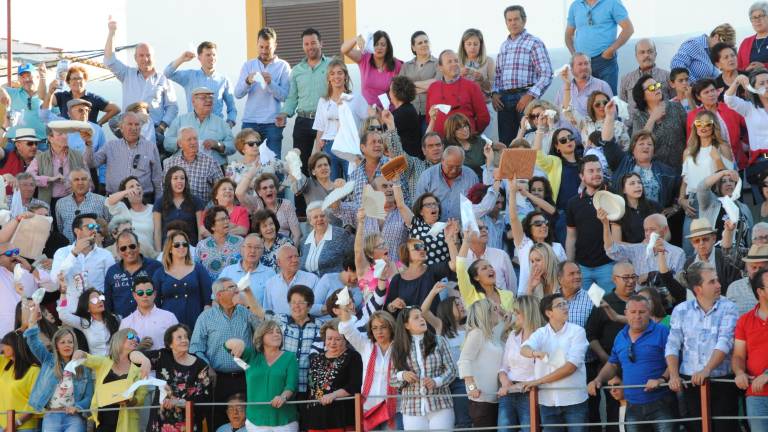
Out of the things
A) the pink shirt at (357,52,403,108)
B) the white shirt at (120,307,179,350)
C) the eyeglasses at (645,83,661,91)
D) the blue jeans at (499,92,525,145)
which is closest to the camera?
the white shirt at (120,307,179,350)

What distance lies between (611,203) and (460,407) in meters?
2.72

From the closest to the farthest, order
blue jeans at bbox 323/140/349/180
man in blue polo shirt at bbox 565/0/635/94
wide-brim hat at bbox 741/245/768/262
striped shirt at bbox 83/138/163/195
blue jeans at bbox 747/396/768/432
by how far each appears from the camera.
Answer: blue jeans at bbox 747/396/768/432, wide-brim hat at bbox 741/245/768/262, blue jeans at bbox 323/140/349/180, striped shirt at bbox 83/138/163/195, man in blue polo shirt at bbox 565/0/635/94

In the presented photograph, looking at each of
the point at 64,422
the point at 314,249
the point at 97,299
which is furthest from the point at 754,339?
the point at 64,422

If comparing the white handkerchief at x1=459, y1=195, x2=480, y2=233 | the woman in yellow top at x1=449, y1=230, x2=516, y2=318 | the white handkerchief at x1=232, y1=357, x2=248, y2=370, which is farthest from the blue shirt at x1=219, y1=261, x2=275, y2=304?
the woman in yellow top at x1=449, y1=230, x2=516, y2=318

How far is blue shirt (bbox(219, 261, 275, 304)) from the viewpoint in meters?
15.2

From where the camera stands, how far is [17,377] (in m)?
14.7

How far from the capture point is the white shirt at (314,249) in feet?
52.0

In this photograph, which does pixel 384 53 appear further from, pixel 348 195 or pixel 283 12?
pixel 283 12

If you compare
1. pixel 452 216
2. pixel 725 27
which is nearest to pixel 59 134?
pixel 452 216

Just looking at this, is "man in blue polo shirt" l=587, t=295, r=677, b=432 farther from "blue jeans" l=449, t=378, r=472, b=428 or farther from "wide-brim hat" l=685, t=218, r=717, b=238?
"wide-brim hat" l=685, t=218, r=717, b=238

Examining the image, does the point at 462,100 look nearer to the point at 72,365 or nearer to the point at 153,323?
the point at 153,323

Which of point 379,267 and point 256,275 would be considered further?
point 256,275

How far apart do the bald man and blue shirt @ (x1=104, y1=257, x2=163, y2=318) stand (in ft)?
12.9

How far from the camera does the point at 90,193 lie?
56.3 feet
